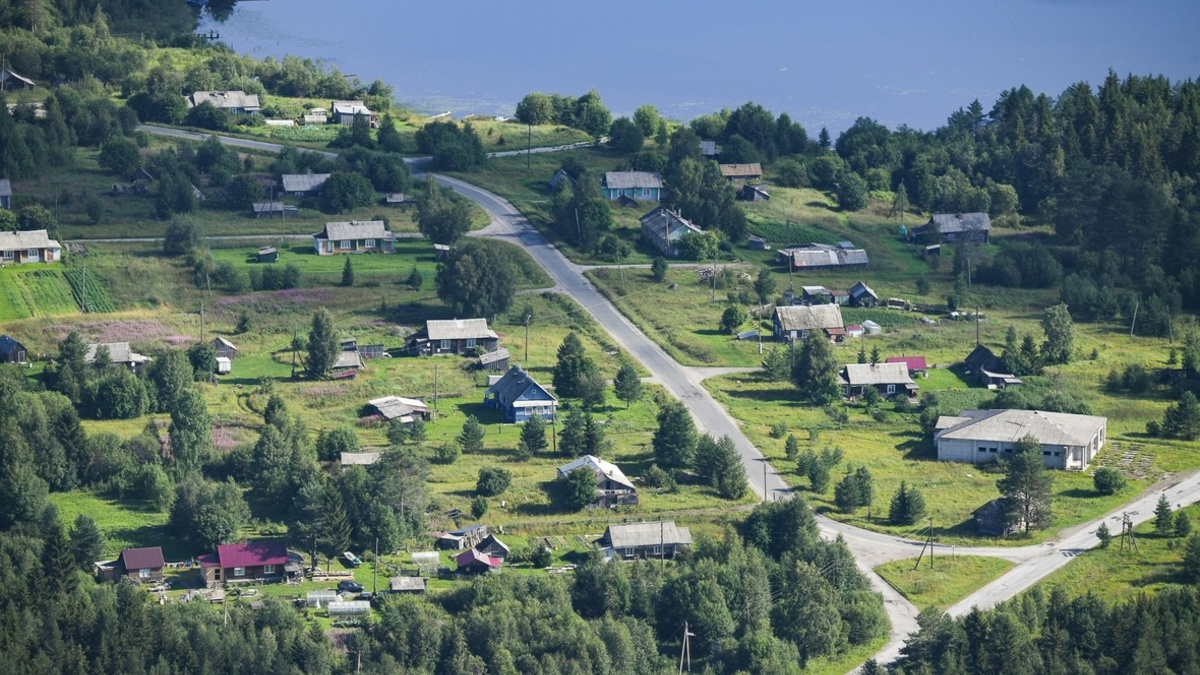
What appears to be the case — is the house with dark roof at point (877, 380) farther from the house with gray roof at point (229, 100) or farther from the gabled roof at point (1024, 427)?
the house with gray roof at point (229, 100)

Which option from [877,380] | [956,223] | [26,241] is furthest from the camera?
[956,223]

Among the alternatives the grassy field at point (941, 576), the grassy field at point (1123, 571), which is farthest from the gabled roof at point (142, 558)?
the grassy field at point (1123, 571)

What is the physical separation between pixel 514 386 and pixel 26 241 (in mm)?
30920

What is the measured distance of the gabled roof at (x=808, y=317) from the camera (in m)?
118

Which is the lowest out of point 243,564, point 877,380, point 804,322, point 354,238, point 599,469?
point 243,564

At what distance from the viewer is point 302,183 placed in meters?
135

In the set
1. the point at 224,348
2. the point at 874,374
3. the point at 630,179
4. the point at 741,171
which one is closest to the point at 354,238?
the point at 224,348

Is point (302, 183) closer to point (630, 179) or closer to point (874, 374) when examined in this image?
point (630, 179)

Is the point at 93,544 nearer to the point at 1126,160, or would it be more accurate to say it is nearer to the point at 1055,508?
the point at 1055,508

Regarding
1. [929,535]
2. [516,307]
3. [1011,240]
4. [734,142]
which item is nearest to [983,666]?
[929,535]

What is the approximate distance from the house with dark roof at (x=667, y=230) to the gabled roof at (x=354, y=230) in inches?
616

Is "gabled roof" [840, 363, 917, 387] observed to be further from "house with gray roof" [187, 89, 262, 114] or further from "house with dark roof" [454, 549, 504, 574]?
"house with gray roof" [187, 89, 262, 114]

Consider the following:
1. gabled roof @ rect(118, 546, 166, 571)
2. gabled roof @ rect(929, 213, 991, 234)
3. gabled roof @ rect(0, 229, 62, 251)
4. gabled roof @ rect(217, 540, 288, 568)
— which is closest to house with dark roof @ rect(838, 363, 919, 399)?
gabled roof @ rect(929, 213, 991, 234)

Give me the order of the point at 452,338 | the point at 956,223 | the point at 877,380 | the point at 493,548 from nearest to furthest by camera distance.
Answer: the point at 493,548 → the point at 877,380 → the point at 452,338 → the point at 956,223
